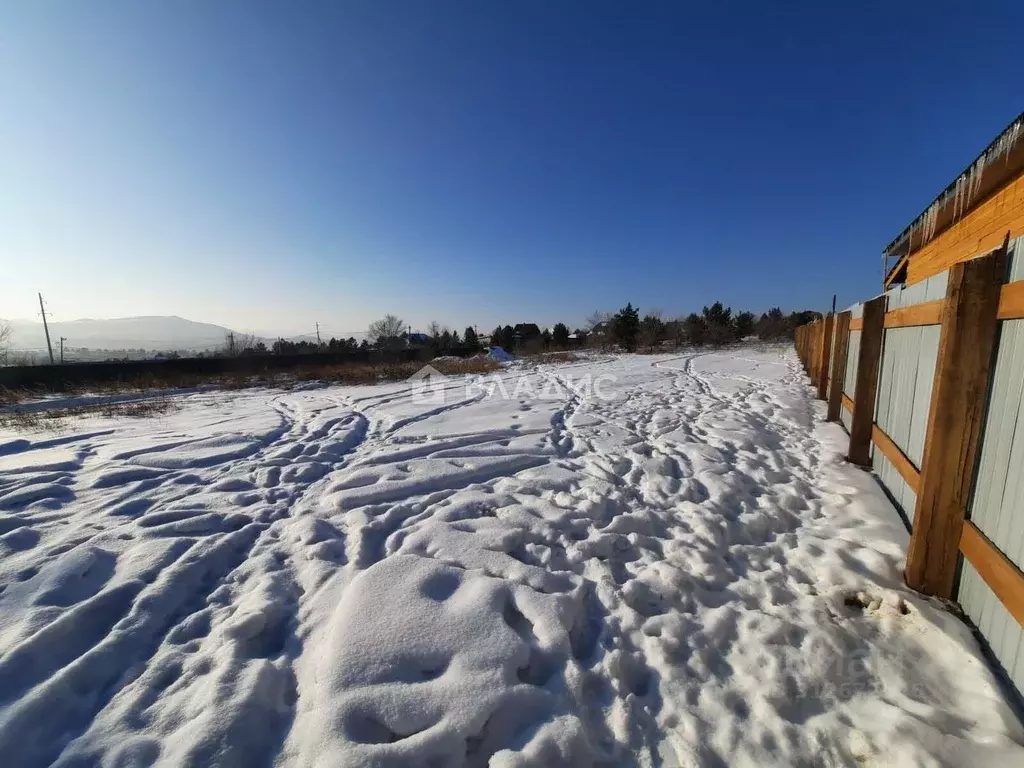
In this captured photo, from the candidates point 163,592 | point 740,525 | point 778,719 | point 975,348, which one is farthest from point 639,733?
point 163,592

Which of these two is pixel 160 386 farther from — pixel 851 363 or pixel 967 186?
pixel 967 186

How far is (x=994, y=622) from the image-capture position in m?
1.92

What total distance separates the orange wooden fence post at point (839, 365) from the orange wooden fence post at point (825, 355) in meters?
1.65

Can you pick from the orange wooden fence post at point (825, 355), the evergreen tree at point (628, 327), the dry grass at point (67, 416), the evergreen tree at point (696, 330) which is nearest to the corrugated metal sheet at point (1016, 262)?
the orange wooden fence post at point (825, 355)

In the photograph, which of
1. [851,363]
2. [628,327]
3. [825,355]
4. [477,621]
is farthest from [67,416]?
[628,327]

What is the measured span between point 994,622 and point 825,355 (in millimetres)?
7191

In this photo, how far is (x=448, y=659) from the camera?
2018mm

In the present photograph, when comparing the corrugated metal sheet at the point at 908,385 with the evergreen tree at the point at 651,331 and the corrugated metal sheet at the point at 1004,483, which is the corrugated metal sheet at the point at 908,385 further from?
the evergreen tree at the point at 651,331

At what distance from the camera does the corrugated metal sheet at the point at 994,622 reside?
1.75m

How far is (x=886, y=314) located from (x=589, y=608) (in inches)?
155

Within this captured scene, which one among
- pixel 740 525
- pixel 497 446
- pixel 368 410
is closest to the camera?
pixel 740 525

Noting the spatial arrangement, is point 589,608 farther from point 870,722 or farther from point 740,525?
point 740,525

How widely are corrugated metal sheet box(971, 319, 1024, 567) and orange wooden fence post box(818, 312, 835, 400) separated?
6.53 m

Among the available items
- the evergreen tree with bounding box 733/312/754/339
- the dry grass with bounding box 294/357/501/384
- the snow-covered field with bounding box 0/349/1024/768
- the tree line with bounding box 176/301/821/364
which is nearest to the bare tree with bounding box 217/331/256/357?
the tree line with bounding box 176/301/821/364
